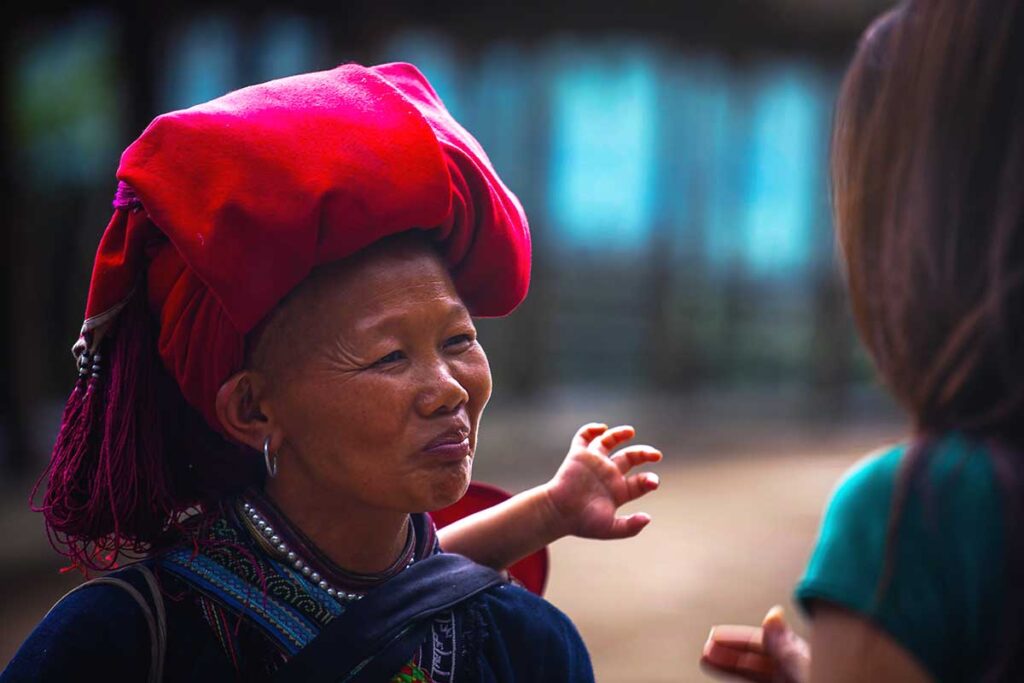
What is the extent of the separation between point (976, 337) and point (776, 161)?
9427mm

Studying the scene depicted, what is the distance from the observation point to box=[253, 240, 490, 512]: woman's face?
133cm

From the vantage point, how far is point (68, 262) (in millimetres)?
6910

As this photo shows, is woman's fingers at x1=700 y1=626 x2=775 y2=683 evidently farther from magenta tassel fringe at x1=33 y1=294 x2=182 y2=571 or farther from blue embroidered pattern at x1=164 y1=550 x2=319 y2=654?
magenta tassel fringe at x1=33 y1=294 x2=182 y2=571

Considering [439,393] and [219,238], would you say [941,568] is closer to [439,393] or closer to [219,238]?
[439,393]

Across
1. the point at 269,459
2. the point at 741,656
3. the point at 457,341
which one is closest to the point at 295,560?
the point at 269,459

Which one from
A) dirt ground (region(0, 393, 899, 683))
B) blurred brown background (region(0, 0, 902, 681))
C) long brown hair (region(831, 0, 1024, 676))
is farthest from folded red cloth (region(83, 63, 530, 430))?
blurred brown background (region(0, 0, 902, 681))

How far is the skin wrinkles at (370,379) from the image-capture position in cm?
133

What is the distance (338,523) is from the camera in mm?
1396

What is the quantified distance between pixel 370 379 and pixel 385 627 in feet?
0.98

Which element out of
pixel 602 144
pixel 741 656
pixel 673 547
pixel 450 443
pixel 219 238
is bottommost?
pixel 673 547

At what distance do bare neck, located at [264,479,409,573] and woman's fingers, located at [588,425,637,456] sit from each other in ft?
1.00

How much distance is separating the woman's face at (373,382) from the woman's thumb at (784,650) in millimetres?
401

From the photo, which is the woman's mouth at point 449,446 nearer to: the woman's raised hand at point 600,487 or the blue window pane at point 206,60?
the woman's raised hand at point 600,487

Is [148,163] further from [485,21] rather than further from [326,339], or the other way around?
[485,21]
